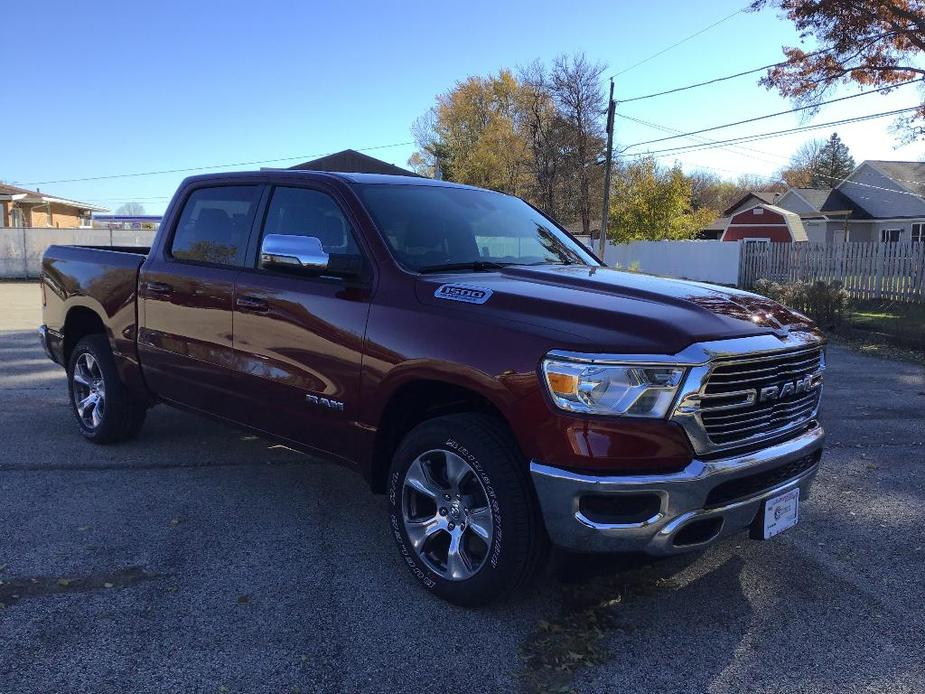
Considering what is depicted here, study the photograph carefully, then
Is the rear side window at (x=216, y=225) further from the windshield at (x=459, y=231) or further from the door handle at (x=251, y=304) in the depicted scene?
the windshield at (x=459, y=231)

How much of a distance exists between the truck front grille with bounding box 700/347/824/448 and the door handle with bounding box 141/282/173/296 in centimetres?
348

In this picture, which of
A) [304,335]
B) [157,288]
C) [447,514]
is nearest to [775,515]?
[447,514]

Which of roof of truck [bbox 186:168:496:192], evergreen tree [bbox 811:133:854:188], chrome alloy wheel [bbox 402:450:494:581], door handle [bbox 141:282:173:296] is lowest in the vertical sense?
chrome alloy wheel [bbox 402:450:494:581]

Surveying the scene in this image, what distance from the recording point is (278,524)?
4258 millimetres

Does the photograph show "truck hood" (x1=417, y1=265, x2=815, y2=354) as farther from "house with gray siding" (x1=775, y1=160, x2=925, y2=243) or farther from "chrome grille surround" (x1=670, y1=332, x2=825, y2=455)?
"house with gray siding" (x1=775, y1=160, x2=925, y2=243)

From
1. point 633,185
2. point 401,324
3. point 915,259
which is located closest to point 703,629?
point 401,324

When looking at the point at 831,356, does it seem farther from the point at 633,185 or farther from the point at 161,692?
the point at 633,185

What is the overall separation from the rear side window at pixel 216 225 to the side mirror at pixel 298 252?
736 millimetres

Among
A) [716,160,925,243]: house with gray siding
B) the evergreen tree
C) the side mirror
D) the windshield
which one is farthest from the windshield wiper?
the evergreen tree

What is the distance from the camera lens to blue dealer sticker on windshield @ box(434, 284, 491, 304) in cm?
324

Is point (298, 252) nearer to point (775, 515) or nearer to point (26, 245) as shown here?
point (775, 515)

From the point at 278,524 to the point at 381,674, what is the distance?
1645mm

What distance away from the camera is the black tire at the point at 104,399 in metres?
5.45

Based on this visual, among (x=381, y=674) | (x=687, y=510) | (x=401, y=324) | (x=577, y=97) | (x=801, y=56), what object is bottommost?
(x=381, y=674)
